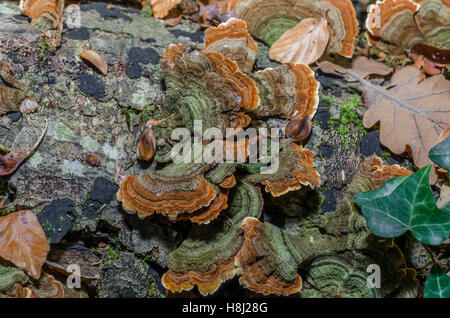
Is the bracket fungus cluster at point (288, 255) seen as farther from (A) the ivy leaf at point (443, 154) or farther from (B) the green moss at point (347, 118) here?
(B) the green moss at point (347, 118)

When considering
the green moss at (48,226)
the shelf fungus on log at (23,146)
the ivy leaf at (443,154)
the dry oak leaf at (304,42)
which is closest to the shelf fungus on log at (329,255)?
the ivy leaf at (443,154)

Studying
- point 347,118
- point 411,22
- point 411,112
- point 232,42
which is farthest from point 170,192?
point 411,22

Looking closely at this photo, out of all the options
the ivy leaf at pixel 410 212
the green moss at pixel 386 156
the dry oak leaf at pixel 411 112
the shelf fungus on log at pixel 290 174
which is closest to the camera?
the ivy leaf at pixel 410 212

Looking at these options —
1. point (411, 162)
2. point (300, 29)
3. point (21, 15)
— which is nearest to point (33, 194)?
point (21, 15)

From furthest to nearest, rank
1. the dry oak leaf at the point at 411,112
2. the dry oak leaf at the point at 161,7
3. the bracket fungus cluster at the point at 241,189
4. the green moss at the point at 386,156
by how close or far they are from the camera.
A: 1. the dry oak leaf at the point at 161,7
2. the green moss at the point at 386,156
3. the dry oak leaf at the point at 411,112
4. the bracket fungus cluster at the point at 241,189

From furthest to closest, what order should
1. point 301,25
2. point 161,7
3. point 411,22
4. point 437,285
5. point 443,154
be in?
point 161,7 < point 411,22 < point 301,25 < point 443,154 < point 437,285

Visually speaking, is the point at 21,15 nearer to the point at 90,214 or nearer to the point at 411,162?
the point at 90,214

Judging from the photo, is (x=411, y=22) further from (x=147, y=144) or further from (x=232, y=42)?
(x=147, y=144)
